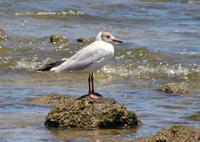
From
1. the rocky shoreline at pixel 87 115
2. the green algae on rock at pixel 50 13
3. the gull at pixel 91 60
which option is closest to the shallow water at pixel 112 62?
the green algae on rock at pixel 50 13

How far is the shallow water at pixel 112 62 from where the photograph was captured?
9.85 meters

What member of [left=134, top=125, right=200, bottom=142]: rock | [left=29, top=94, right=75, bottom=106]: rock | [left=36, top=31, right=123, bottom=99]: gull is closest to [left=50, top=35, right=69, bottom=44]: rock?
[left=29, top=94, right=75, bottom=106]: rock

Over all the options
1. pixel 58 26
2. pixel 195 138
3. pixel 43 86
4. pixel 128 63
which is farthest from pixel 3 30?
pixel 195 138

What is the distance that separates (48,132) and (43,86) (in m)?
3.99

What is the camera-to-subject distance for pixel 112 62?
15.2m

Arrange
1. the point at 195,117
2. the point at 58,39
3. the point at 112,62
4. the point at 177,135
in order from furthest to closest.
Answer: the point at 58,39 < the point at 112,62 < the point at 195,117 < the point at 177,135

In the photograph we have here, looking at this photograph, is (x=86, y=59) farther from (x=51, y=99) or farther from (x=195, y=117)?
(x=195, y=117)

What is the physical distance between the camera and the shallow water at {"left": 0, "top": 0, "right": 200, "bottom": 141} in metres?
9.85

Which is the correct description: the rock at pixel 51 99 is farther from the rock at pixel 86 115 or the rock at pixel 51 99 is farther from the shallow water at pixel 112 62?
the rock at pixel 86 115

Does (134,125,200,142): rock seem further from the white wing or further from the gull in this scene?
the white wing

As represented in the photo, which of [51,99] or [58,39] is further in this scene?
[58,39]

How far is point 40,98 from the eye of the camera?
11094mm

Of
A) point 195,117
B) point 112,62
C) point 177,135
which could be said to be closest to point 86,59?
point 195,117

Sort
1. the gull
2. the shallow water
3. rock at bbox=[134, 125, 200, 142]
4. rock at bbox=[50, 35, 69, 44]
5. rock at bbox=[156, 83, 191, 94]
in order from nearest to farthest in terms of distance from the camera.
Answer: rock at bbox=[134, 125, 200, 142] → the shallow water → the gull → rock at bbox=[156, 83, 191, 94] → rock at bbox=[50, 35, 69, 44]
